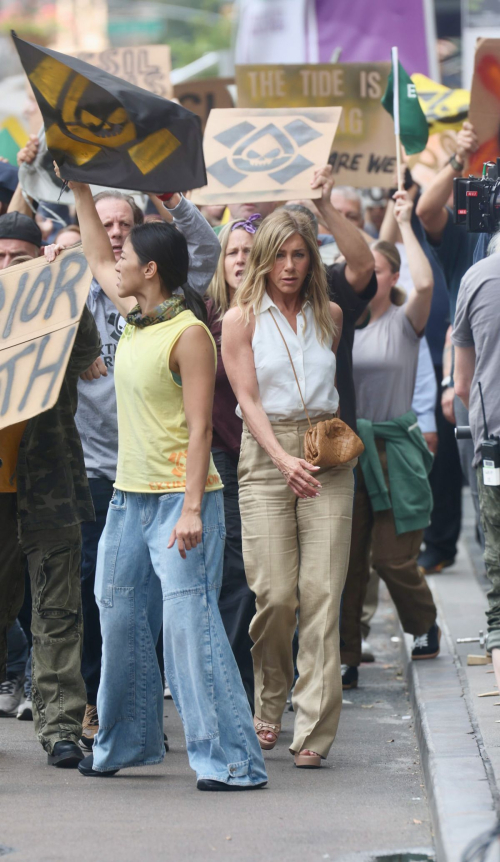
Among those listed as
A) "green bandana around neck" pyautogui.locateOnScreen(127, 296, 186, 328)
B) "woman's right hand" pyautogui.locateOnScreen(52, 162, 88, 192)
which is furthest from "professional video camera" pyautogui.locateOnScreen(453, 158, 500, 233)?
"woman's right hand" pyautogui.locateOnScreen(52, 162, 88, 192)

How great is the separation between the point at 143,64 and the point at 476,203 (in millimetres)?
4803

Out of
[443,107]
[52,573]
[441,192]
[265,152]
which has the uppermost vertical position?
[443,107]

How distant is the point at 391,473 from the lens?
291 inches

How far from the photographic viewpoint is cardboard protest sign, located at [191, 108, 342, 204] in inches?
278

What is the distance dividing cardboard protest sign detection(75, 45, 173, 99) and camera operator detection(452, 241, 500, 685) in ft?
16.8

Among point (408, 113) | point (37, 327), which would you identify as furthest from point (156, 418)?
point (408, 113)

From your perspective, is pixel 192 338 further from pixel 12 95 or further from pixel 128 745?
pixel 12 95

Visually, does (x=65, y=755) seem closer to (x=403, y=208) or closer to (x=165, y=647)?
(x=165, y=647)

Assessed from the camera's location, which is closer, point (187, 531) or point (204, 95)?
point (187, 531)

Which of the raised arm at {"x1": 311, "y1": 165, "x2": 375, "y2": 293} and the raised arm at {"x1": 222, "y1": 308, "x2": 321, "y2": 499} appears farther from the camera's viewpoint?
the raised arm at {"x1": 311, "y1": 165, "x2": 375, "y2": 293}

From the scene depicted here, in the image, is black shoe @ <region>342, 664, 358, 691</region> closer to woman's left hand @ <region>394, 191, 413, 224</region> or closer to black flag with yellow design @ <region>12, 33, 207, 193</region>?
woman's left hand @ <region>394, 191, 413, 224</region>

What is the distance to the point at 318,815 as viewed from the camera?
4.91 metres

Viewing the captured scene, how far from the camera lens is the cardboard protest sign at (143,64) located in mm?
10102

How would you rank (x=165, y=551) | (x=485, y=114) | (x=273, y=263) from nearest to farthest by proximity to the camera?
(x=165, y=551)
(x=273, y=263)
(x=485, y=114)
